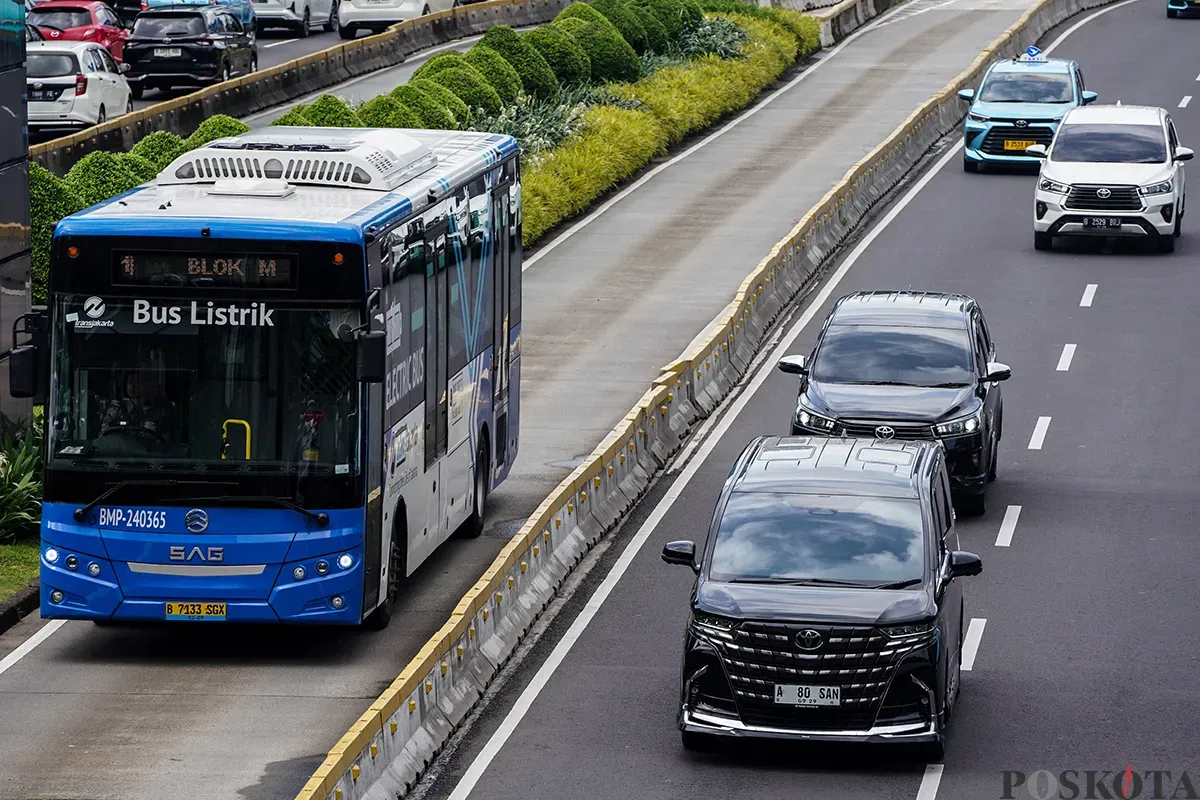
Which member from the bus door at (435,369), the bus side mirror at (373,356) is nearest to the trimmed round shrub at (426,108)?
the bus door at (435,369)

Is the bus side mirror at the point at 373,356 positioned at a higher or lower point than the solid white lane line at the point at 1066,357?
higher

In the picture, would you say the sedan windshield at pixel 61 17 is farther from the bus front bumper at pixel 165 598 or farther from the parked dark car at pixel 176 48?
the bus front bumper at pixel 165 598

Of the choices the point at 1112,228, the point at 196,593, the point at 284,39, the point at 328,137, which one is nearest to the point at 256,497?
the point at 196,593

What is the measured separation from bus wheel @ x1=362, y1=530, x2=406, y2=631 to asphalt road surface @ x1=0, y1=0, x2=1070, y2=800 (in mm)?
125

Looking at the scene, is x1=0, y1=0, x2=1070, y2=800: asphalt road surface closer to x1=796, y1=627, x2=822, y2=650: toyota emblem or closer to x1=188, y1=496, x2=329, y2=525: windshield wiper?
x1=188, y1=496, x2=329, y2=525: windshield wiper

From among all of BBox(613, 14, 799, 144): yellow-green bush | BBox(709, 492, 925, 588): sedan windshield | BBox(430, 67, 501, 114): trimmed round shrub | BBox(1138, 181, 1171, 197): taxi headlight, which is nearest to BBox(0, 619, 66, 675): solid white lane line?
BBox(709, 492, 925, 588): sedan windshield

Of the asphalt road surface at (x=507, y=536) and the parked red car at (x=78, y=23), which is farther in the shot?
the parked red car at (x=78, y=23)

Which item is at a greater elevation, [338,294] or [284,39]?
[338,294]

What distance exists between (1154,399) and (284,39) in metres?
38.0

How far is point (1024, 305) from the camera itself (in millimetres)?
31219

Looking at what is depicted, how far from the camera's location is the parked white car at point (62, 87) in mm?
41281

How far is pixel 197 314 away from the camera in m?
15.9

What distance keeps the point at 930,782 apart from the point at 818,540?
178cm

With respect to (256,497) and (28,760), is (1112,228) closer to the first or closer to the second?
(256,497)
